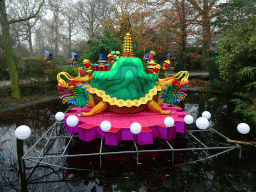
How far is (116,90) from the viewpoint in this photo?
596 cm

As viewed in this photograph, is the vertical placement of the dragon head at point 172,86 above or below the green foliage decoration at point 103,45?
below

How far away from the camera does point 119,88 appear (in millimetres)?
5949

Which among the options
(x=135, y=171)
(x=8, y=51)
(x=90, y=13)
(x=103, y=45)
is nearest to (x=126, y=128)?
(x=135, y=171)

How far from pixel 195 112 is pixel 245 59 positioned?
15.9 ft

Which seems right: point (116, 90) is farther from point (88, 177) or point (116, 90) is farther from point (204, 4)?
point (204, 4)

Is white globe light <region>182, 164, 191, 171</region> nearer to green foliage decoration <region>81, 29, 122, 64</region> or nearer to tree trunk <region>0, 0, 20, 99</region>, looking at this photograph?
tree trunk <region>0, 0, 20, 99</region>

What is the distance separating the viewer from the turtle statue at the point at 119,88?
19.4 ft

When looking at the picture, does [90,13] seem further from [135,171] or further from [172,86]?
[135,171]

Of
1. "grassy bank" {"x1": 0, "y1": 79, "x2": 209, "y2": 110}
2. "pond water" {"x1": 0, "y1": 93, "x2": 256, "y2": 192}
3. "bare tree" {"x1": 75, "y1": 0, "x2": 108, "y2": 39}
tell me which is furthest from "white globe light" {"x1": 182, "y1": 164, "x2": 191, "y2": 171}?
"bare tree" {"x1": 75, "y1": 0, "x2": 108, "y2": 39}

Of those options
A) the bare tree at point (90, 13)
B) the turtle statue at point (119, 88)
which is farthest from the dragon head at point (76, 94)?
the bare tree at point (90, 13)

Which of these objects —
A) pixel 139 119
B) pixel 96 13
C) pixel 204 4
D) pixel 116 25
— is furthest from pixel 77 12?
pixel 139 119

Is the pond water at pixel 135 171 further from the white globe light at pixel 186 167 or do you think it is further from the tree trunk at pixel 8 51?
the tree trunk at pixel 8 51

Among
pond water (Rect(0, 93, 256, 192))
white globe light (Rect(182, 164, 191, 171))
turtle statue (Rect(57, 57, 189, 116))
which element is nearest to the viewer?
pond water (Rect(0, 93, 256, 192))

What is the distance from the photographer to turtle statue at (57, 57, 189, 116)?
19.4 feet
